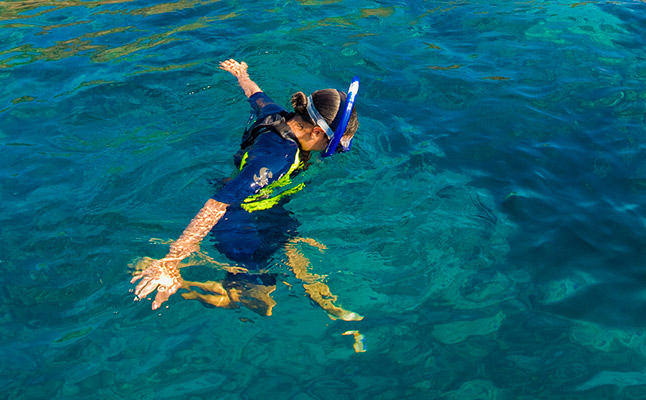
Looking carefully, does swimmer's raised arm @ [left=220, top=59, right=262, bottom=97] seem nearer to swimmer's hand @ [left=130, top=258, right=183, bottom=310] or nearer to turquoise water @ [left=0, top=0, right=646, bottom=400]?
turquoise water @ [left=0, top=0, right=646, bottom=400]

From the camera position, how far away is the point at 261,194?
162 inches

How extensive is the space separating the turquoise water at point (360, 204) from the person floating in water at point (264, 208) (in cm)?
14

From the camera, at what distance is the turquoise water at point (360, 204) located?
12.4 ft

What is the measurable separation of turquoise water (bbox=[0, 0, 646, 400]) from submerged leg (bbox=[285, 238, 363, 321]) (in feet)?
0.27

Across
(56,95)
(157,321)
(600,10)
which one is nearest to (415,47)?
(600,10)

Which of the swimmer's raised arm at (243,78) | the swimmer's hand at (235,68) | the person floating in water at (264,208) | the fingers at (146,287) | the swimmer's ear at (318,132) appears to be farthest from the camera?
the swimmer's hand at (235,68)

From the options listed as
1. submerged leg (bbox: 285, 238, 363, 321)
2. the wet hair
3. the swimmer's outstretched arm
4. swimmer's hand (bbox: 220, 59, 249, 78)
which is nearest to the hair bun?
the wet hair

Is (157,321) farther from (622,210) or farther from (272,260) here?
(622,210)

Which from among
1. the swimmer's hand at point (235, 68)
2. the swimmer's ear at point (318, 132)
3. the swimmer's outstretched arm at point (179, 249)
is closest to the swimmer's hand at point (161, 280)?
the swimmer's outstretched arm at point (179, 249)

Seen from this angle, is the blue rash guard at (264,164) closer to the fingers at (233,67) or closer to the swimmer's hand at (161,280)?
the swimmer's hand at (161,280)

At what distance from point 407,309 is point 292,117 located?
1.60 m

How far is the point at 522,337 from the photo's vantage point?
402 centimetres

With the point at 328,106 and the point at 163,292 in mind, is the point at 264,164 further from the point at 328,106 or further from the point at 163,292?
the point at 163,292

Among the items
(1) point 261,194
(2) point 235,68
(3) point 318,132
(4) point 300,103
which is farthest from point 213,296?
(2) point 235,68
